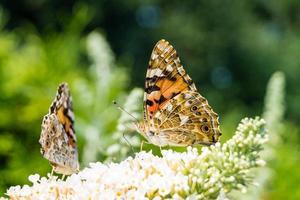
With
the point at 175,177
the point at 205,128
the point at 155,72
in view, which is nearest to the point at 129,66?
the point at 155,72

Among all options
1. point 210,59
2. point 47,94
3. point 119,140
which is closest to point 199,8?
point 210,59

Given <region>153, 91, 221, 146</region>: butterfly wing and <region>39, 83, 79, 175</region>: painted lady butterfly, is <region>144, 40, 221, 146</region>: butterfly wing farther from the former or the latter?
<region>39, 83, 79, 175</region>: painted lady butterfly

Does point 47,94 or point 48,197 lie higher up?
point 47,94

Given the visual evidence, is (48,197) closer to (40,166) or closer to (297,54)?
(40,166)

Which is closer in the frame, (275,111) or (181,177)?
(181,177)

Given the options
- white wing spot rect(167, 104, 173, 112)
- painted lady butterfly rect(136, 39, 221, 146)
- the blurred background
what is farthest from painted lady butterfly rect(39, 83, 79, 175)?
white wing spot rect(167, 104, 173, 112)

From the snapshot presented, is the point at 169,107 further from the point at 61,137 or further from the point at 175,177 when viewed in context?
the point at 175,177

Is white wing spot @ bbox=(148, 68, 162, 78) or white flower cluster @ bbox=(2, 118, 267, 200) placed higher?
white wing spot @ bbox=(148, 68, 162, 78)
